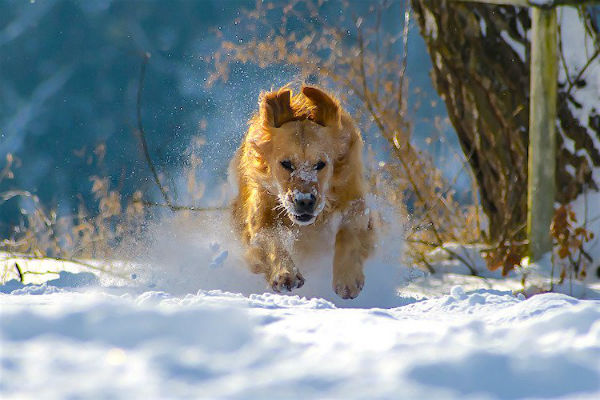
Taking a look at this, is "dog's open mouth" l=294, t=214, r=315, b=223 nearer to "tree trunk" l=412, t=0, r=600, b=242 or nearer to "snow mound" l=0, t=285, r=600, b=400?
"snow mound" l=0, t=285, r=600, b=400

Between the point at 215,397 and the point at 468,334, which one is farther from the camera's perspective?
the point at 468,334

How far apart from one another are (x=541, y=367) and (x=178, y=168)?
4668 millimetres

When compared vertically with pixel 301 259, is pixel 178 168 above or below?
above

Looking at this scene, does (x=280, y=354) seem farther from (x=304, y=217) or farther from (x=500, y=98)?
(x=500, y=98)

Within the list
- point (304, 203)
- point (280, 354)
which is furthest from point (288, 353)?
point (304, 203)

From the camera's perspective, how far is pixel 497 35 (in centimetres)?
515

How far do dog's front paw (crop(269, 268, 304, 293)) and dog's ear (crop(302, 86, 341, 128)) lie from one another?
876mm

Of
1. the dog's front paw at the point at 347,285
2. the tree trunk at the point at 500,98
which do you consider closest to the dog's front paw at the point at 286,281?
the dog's front paw at the point at 347,285

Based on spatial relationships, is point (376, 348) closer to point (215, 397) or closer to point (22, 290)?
point (215, 397)

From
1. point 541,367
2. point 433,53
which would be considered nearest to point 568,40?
point 433,53

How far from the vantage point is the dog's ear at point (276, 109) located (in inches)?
150

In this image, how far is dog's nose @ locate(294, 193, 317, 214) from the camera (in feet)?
11.2

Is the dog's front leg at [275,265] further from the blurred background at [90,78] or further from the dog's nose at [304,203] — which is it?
the blurred background at [90,78]

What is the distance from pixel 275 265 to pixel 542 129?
6.74ft
